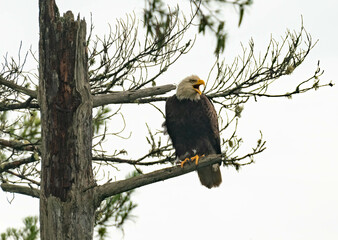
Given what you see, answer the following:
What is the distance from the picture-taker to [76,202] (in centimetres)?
575

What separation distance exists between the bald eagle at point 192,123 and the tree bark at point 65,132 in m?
1.85

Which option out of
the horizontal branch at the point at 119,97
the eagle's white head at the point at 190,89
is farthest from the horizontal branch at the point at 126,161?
the horizontal branch at the point at 119,97

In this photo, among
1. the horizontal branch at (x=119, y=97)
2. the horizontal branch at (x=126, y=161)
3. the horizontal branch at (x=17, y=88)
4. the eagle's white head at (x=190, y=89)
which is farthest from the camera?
the eagle's white head at (x=190, y=89)

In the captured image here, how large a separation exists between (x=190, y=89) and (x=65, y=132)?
229 centimetres

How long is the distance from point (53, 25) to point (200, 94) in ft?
7.75

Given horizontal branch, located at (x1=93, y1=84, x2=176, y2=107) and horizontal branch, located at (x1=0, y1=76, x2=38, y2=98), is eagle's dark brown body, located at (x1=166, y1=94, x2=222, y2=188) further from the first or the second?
horizontal branch, located at (x1=0, y1=76, x2=38, y2=98)

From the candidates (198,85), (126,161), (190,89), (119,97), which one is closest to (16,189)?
(119,97)

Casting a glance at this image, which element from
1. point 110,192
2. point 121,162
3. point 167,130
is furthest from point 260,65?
point 110,192

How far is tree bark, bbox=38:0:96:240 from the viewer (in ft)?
18.9

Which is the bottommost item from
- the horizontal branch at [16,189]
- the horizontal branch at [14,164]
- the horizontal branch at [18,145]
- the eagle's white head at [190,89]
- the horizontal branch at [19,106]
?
the horizontal branch at [16,189]

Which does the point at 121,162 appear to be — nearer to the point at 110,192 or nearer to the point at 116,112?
the point at 116,112

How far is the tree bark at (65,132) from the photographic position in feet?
18.9

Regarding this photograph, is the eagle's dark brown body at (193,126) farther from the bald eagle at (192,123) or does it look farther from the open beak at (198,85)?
the open beak at (198,85)

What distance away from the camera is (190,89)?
766 centimetres
